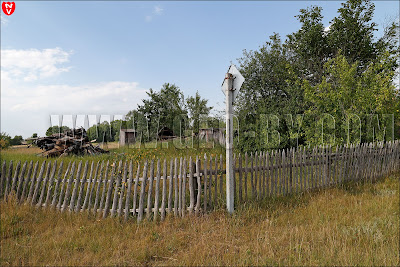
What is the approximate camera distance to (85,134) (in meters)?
15.5

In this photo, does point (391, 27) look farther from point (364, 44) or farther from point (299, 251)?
point (299, 251)

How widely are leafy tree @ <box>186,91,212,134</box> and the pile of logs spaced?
31.1 ft

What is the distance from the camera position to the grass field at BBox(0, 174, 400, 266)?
4.02 m

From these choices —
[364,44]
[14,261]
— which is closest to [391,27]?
[364,44]

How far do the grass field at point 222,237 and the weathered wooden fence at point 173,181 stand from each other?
0.32 m

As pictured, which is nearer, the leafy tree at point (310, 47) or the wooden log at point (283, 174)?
the wooden log at point (283, 174)

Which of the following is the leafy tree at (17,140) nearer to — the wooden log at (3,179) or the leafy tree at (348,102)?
the wooden log at (3,179)

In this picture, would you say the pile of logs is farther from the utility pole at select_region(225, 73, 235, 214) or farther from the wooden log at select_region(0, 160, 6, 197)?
the utility pole at select_region(225, 73, 235, 214)

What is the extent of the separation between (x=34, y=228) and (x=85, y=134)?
426 inches

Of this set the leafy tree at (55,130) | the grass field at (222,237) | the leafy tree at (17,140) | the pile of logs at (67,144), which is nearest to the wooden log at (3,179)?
the grass field at (222,237)

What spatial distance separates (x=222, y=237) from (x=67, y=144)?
12231 mm

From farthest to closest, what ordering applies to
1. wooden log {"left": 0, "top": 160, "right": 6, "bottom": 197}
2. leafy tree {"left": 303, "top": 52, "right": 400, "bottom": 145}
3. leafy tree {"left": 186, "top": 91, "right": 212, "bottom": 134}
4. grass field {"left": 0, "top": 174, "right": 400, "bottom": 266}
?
1. leafy tree {"left": 186, "top": 91, "right": 212, "bottom": 134}
2. leafy tree {"left": 303, "top": 52, "right": 400, "bottom": 145}
3. wooden log {"left": 0, "top": 160, "right": 6, "bottom": 197}
4. grass field {"left": 0, "top": 174, "right": 400, "bottom": 266}

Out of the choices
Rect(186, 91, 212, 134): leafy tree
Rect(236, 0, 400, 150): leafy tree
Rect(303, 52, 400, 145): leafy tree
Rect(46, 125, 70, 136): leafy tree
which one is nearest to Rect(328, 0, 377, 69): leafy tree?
Rect(236, 0, 400, 150): leafy tree

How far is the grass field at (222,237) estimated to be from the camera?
402 cm
